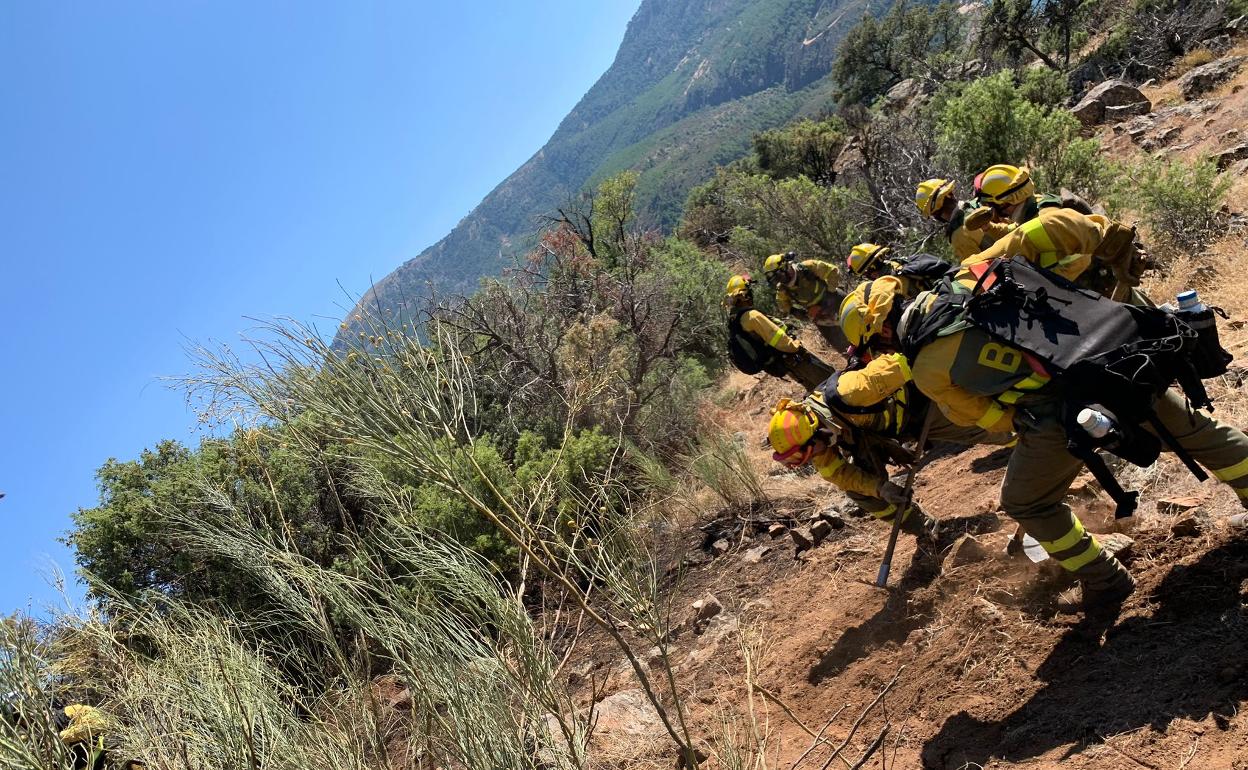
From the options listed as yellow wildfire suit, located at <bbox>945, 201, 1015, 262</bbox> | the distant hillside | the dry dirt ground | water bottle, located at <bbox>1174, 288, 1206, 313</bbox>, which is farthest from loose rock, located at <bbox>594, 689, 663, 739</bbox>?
the distant hillside

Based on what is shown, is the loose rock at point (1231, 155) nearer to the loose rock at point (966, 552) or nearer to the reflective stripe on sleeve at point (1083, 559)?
the loose rock at point (966, 552)

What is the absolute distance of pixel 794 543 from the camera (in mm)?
5418

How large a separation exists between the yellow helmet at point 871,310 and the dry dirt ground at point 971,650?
4.28ft

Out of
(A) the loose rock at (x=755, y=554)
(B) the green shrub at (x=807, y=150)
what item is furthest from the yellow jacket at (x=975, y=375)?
(B) the green shrub at (x=807, y=150)

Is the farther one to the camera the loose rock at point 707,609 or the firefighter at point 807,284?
the firefighter at point 807,284

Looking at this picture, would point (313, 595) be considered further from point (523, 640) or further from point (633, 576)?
point (633, 576)

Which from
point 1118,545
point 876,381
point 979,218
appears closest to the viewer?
point 1118,545

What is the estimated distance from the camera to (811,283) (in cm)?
629

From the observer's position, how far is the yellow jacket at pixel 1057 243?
3.21 m

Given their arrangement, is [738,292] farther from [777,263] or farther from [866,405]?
[866,405]

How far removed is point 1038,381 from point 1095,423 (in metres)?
0.33

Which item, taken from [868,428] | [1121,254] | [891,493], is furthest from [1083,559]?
[1121,254]

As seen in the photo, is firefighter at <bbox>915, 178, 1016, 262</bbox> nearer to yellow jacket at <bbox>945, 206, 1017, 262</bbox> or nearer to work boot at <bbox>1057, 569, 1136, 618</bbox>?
yellow jacket at <bbox>945, 206, 1017, 262</bbox>

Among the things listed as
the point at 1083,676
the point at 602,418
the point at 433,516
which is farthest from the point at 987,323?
the point at 602,418
